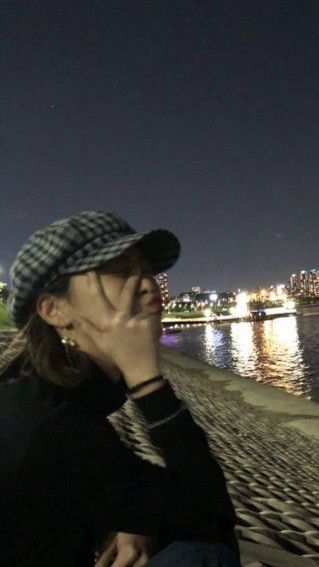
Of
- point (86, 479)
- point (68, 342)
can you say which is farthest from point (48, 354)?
point (86, 479)

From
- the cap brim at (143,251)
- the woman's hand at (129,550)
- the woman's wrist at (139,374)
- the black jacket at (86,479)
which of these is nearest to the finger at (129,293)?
the cap brim at (143,251)

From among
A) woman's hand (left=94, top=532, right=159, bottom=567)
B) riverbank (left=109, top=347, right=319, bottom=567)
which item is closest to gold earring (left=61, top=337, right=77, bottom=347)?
woman's hand (left=94, top=532, right=159, bottom=567)

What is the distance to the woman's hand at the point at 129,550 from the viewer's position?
2043 millimetres

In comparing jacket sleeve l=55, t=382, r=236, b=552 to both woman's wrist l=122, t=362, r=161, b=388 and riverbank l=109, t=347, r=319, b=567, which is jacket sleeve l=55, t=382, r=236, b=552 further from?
riverbank l=109, t=347, r=319, b=567

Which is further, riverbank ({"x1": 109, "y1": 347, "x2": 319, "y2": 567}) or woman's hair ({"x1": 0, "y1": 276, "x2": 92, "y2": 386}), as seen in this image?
riverbank ({"x1": 109, "y1": 347, "x2": 319, "y2": 567})

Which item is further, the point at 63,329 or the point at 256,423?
the point at 256,423

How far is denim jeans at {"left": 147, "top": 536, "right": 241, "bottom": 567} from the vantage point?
1.96 m

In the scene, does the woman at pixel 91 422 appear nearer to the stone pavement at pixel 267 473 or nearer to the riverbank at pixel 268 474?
the stone pavement at pixel 267 473

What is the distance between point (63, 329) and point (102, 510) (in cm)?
76

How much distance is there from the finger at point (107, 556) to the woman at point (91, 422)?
50 millimetres

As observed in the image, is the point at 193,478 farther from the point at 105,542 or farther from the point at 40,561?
the point at 40,561

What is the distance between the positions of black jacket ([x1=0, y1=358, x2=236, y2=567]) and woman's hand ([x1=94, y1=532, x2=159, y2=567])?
65 mm

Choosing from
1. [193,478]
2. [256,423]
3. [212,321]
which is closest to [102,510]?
[193,478]

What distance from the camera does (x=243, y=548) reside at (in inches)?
146
